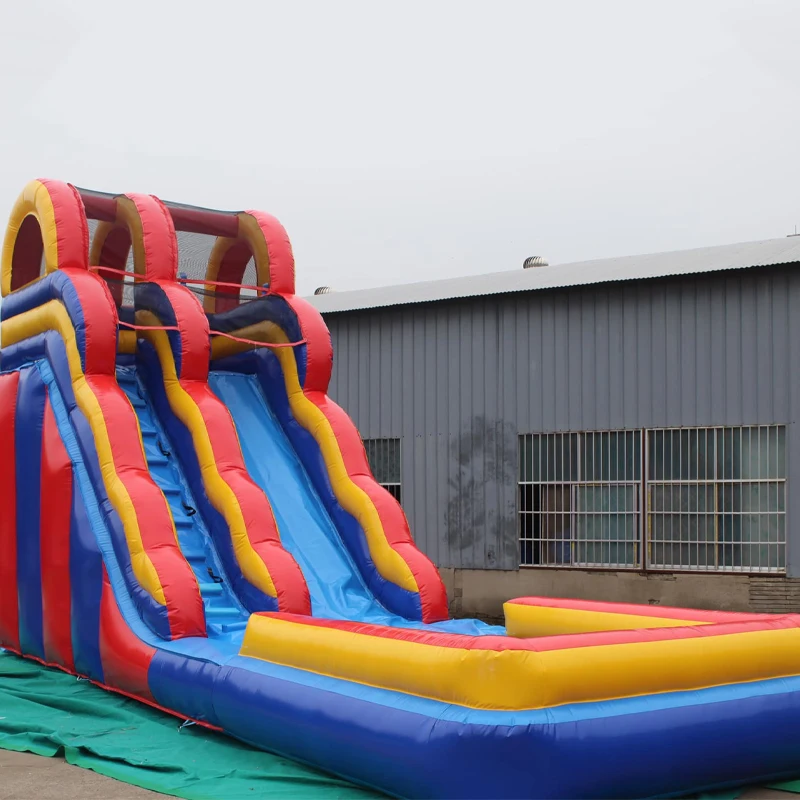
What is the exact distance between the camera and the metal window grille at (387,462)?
40.7 feet

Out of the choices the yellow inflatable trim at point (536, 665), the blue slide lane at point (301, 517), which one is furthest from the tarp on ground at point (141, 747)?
the blue slide lane at point (301, 517)

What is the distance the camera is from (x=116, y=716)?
6.26 m

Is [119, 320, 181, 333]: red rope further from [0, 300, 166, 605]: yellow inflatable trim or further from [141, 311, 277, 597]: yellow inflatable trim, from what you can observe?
[0, 300, 166, 605]: yellow inflatable trim

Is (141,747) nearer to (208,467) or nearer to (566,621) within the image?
(208,467)

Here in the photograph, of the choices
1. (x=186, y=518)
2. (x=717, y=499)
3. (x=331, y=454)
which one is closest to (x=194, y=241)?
(x=331, y=454)

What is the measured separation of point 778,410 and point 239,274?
190 inches

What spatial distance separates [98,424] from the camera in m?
7.19

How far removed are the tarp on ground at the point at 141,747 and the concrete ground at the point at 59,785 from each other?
0.25 feet

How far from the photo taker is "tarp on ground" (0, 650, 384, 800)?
4918mm

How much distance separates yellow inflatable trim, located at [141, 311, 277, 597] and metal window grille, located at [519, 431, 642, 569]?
457 cm

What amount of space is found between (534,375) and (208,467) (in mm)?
4774

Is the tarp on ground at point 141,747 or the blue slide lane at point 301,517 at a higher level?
the blue slide lane at point 301,517

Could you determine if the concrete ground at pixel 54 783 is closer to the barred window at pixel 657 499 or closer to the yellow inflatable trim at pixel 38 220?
the yellow inflatable trim at pixel 38 220

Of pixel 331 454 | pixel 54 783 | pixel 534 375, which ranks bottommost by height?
pixel 54 783
